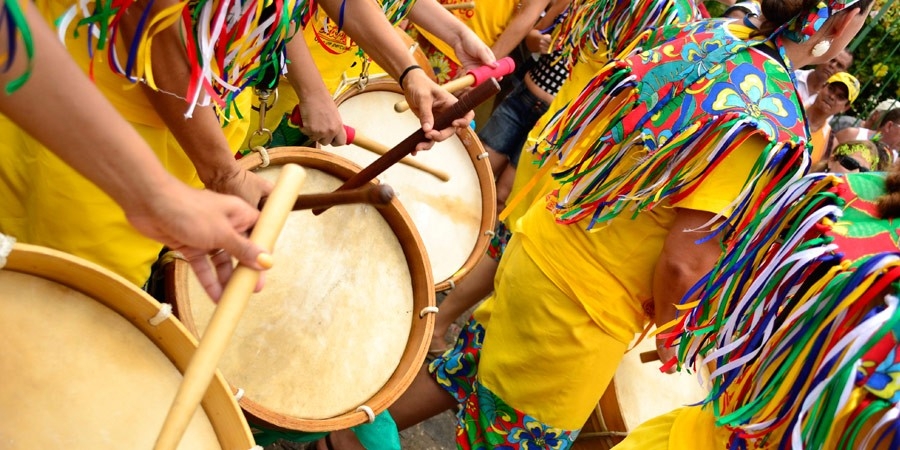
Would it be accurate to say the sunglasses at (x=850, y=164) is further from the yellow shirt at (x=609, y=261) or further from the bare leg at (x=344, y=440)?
the bare leg at (x=344, y=440)

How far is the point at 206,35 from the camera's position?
55.0 inches

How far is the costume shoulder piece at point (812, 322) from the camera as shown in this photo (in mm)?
1252

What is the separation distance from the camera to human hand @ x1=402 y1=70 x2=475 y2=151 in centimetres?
201

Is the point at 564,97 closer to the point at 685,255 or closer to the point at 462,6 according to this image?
the point at 462,6

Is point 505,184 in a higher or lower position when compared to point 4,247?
lower

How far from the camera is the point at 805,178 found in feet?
4.98

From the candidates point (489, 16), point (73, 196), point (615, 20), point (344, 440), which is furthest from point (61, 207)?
point (489, 16)

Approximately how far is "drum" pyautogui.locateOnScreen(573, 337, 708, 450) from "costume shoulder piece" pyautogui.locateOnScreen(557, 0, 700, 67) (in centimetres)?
101

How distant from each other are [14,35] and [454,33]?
156 centimetres

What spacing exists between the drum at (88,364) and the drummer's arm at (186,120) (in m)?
0.27

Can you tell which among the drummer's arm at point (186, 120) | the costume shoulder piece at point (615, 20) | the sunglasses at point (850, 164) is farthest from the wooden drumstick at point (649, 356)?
the sunglasses at point (850, 164)

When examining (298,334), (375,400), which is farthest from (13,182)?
(375,400)

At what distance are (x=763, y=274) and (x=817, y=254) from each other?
0.13 meters

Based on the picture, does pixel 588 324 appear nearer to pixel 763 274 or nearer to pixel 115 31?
pixel 763 274
